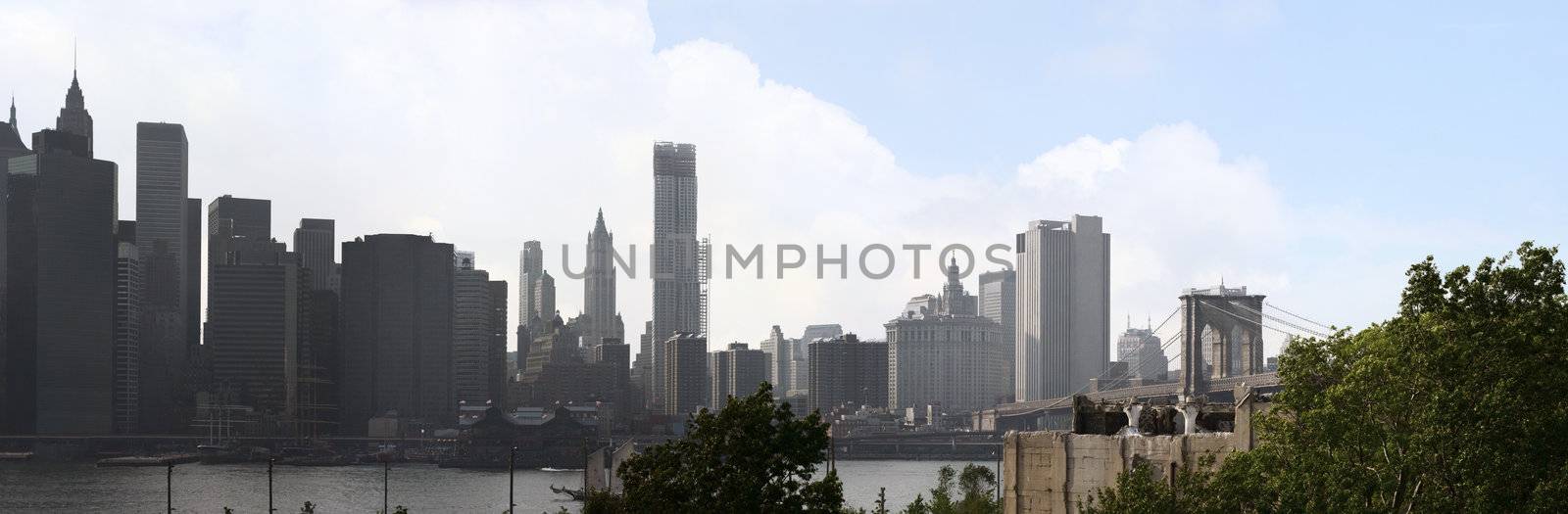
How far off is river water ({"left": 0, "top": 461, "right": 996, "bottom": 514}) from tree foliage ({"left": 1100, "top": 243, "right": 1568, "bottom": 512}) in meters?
79.1

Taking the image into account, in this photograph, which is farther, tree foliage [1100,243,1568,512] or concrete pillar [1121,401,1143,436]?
concrete pillar [1121,401,1143,436]

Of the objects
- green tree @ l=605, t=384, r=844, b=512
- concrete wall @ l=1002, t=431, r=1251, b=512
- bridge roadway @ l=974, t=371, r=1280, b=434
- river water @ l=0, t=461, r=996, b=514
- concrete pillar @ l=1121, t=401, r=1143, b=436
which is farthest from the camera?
river water @ l=0, t=461, r=996, b=514

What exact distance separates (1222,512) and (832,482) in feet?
17.8

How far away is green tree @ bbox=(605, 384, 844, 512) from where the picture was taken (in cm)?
2494

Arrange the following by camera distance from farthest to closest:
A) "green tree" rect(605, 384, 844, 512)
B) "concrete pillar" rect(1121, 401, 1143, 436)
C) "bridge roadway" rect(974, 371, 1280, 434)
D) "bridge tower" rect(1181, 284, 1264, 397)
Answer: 1. "bridge tower" rect(1181, 284, 1264, 397)
2. "bridge roadway" rect(974, 371, 1280, 434)
3. "concrete pillar" rect(1121, 401, 1143, 436)
4. "green tree" rect(605, 384, 844, 512)

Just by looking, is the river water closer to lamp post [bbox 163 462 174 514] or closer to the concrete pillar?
lamp post [bbox 163 462 174 514]

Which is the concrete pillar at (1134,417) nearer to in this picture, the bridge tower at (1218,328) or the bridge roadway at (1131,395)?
the bridge roadway at (1131,395)

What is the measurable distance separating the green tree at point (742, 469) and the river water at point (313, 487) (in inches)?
3008

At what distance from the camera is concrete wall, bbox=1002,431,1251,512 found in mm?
30484

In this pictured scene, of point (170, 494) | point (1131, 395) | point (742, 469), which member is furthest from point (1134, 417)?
point (1131, 395)

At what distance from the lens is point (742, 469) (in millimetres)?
25203

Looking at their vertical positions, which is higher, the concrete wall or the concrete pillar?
the concrete pillar

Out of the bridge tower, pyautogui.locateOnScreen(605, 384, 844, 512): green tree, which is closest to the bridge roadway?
the bridge tower

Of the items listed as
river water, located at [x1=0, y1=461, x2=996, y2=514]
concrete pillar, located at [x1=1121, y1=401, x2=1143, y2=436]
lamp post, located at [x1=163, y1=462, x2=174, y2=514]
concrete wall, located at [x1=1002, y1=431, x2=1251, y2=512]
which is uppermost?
concrete pillar, located at [x1=1121, y1=401, x2=1143, y2=436]
